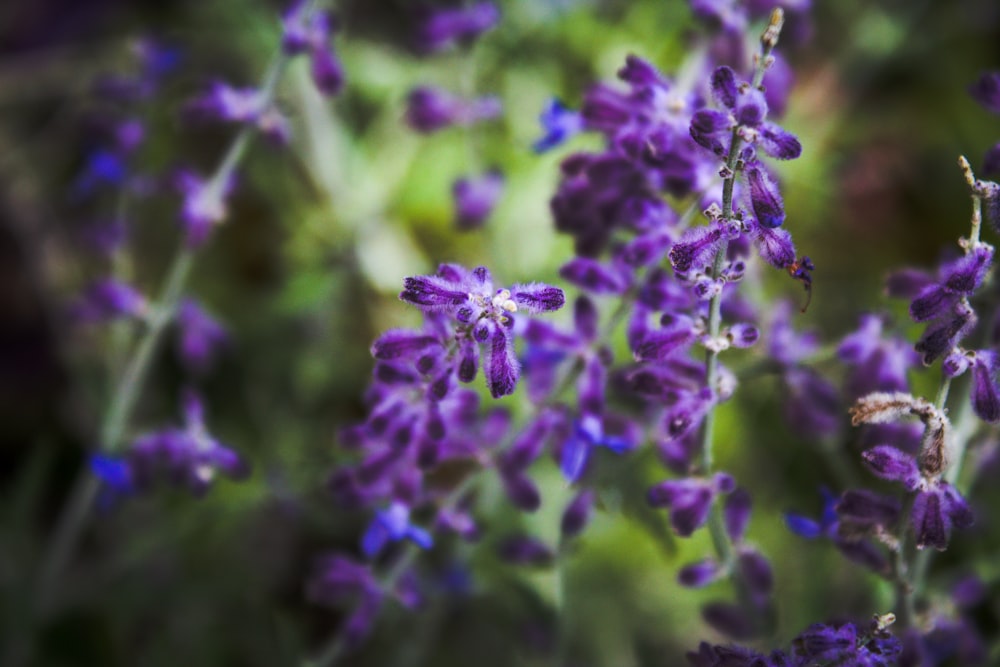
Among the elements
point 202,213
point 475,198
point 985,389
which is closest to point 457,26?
point 475,198

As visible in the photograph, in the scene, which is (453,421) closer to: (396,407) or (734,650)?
(396,407)

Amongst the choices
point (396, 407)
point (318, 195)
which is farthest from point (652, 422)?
point (318, 195)

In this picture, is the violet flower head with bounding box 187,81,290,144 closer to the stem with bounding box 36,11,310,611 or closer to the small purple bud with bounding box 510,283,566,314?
the stem with bounding box 36,11,310,611

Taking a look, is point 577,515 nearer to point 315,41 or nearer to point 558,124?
point 558,124

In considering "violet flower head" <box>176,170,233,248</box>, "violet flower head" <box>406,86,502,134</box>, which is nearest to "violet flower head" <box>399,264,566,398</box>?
"violet flower head" <box>176,170,233,248</box>

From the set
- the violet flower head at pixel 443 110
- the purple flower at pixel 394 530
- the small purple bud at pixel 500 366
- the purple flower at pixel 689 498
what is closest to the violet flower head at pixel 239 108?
the violet flower head at pixel 443 110

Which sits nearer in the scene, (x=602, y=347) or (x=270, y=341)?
(x=602, y=347)
